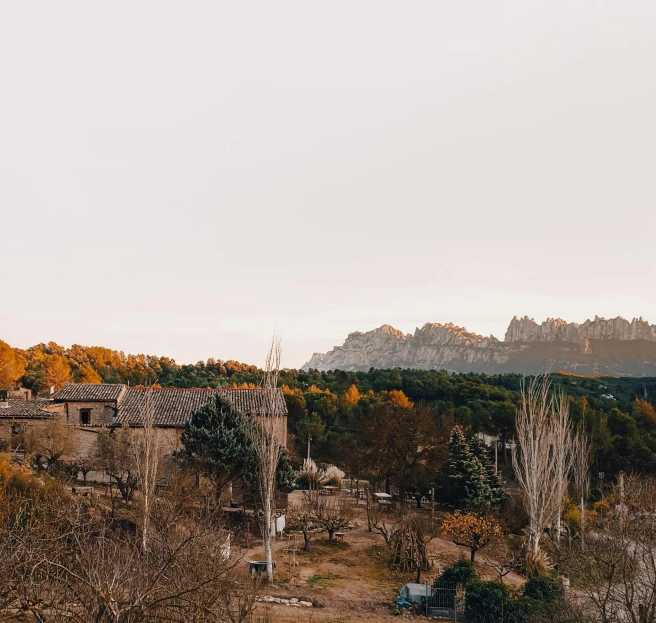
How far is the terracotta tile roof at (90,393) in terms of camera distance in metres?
33.1

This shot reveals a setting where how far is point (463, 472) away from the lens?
29.3 meters

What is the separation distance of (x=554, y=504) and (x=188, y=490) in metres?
14.7

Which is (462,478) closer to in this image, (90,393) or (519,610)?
(519,610)

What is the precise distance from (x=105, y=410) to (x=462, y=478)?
71.5 ft

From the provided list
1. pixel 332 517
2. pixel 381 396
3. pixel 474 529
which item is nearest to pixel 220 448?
pixel 332 517

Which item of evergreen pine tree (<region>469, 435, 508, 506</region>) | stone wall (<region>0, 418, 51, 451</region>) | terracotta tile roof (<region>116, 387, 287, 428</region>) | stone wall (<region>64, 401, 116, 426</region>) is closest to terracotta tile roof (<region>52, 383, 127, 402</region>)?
stone wall (<region>64, 401, 116, 426</region>)

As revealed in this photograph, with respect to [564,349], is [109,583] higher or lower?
lower

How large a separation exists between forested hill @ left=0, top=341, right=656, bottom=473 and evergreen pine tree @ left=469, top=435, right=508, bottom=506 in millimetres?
5110

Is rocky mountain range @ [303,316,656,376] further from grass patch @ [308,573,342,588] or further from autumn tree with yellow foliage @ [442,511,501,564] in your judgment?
grass patch @ [308,573,342,588]

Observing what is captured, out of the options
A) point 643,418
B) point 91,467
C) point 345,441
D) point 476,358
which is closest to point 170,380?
point 345,441

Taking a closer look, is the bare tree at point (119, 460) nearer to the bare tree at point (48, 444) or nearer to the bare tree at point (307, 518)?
the bare tree at point (48, 444)

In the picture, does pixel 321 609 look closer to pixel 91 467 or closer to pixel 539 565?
pixel 539 565

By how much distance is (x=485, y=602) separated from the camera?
15211 mm

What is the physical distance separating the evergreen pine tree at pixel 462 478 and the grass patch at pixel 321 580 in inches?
449
